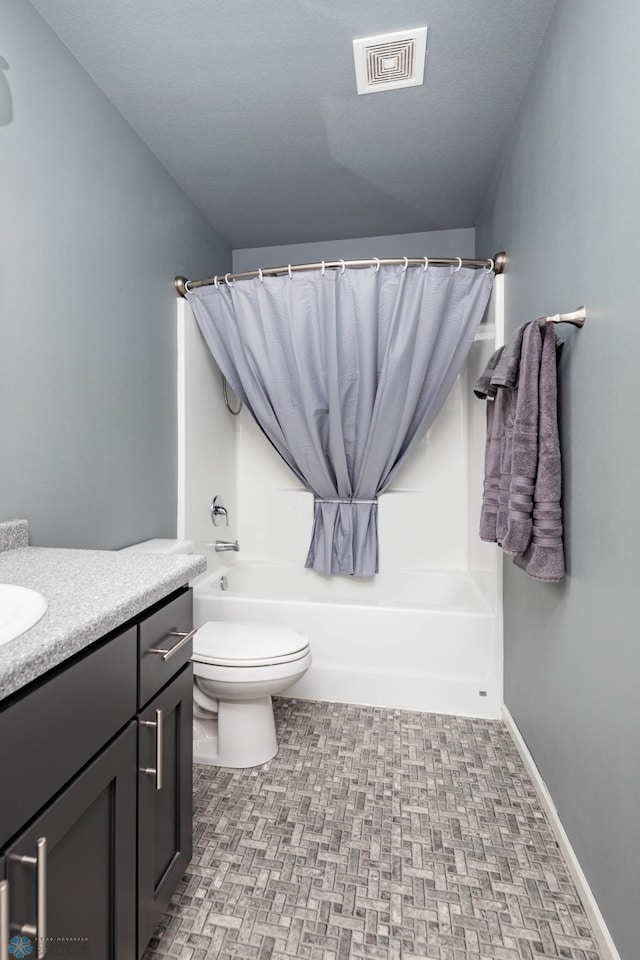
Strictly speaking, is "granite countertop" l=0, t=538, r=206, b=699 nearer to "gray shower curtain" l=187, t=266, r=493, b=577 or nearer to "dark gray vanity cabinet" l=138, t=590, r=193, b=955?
"dark gray vanity cabinet" l=138, t=590, r=193, b=955

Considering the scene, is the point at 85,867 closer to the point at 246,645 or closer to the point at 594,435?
the point at 246,645

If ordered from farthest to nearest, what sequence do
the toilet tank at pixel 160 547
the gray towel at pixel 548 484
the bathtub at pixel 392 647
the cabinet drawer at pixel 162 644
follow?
the bathtub at pixel 392 647 → the toilet tank at pixel 160 547 → the gray towel at pixel 548 484 → the cabinet drawer at pixel 162 644

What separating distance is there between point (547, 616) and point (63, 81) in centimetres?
232

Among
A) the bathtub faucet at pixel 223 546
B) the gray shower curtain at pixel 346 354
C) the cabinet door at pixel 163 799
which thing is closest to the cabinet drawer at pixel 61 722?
the cabinet door at pixel 163 799

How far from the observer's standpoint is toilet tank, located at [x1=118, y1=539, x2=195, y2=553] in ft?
6.48

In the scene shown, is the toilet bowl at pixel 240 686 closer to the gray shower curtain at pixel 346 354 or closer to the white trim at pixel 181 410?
the white trim at pixel 181 410

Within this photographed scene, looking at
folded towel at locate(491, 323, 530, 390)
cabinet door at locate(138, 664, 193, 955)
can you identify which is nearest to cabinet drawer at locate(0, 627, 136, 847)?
cabinet door at locate(138, 664, 193, 955)

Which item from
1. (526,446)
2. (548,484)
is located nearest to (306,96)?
(526,446)

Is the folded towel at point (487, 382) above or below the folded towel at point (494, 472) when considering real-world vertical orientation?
above

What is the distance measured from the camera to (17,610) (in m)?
0.79

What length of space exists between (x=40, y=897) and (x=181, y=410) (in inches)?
78.4

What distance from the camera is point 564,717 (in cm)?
142
